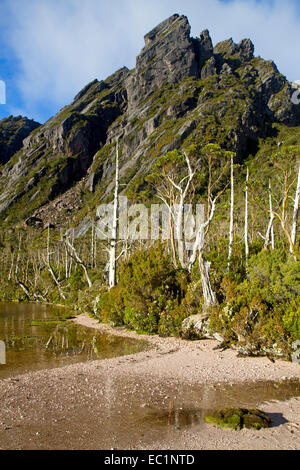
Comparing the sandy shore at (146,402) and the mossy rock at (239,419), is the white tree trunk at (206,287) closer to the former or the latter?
the sandy shore at (146,402)

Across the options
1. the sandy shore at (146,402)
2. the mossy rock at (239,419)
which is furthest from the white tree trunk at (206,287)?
the mossy rock at (239,419)

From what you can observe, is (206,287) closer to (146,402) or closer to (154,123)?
(146,402)

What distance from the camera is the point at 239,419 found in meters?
5.23

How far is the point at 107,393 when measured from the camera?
22.7ft

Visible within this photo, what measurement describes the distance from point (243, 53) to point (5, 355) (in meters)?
183

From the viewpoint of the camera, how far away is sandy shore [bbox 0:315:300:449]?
15.8 feet

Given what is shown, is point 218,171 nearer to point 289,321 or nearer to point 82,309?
point 82,309

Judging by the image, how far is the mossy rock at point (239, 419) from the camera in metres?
5.15

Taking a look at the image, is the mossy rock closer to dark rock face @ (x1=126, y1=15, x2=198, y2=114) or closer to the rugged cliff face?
the rugged cliff face

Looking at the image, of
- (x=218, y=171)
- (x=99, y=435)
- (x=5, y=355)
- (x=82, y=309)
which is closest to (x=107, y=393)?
(x=99, y=435)

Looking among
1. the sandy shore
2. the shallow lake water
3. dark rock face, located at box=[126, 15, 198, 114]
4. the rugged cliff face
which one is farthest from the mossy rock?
dark rock face, located at box=[126, 15, 198, 114]

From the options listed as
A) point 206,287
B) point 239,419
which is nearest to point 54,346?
point 206,287

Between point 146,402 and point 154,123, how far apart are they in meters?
118

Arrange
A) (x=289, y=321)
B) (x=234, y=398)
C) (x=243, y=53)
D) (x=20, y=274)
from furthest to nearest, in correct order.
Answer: (x=243, y=53) → (x=20, y=274) → (x=289, y=321) → (x=234, y=398)
